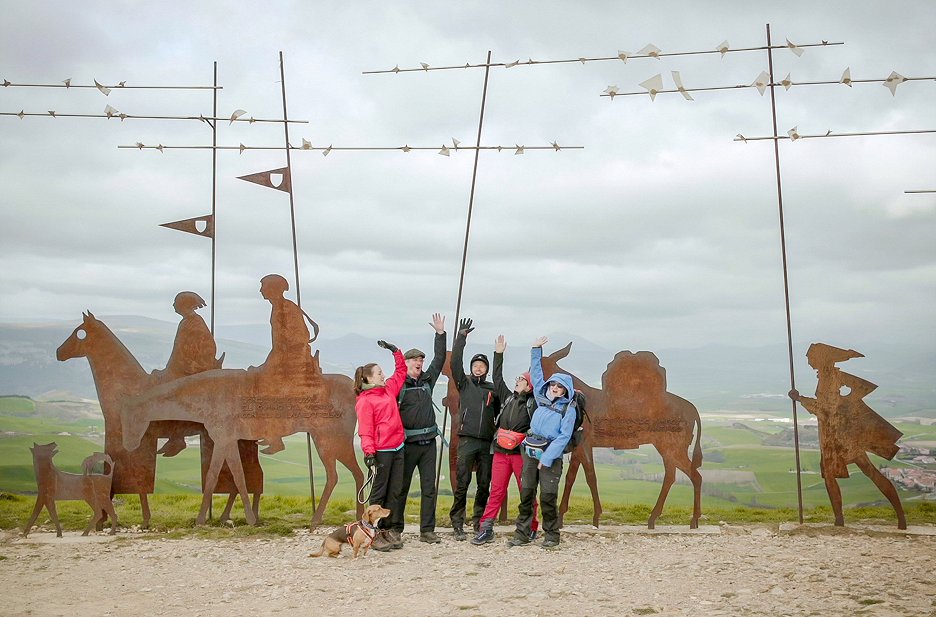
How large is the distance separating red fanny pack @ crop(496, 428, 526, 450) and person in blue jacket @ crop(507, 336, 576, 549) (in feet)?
0.28

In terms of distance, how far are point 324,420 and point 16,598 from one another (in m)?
3.67

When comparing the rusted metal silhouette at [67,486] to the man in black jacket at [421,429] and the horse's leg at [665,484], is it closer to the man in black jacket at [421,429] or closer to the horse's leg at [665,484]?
the man in black jacket at [421,429]

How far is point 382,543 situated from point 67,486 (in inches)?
155

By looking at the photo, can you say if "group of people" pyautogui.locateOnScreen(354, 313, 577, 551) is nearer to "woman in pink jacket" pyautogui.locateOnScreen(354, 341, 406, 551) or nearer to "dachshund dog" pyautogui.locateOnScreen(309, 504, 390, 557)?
"woman in pink jacket" pyautogui.locateOnScreen(354, 341, 406, 551)

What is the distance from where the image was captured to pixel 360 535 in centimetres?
786

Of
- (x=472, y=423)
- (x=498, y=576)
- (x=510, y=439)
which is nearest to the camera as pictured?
(x=498, y=576)

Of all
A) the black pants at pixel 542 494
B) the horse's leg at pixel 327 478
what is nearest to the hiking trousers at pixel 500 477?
the black pants at pixel 542 494

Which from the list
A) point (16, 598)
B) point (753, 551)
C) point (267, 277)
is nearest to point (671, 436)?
point (753, 551)

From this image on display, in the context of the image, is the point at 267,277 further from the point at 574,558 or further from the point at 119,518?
the point at 574,558

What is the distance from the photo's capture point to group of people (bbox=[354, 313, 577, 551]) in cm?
814

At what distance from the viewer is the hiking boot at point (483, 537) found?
27.7ft

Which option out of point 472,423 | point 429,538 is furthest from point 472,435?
point 429,538

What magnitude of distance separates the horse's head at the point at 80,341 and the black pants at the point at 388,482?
4.38 meters

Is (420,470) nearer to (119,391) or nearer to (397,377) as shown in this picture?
(397,377)
